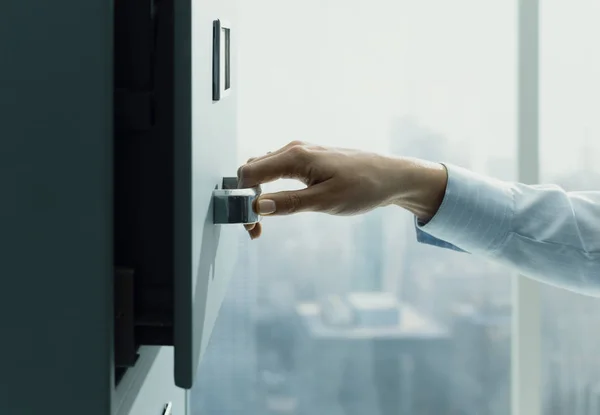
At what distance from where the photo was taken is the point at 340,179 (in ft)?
2.34

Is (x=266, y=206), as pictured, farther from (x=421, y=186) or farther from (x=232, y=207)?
(x=421, y=186)

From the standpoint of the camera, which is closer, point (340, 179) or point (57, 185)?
point (57, 185)

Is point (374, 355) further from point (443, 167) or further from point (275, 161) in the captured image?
point (275, 161)

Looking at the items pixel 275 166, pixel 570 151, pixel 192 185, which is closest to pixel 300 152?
pixel 275 166

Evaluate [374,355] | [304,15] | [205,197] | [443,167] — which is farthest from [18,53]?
[374,355]

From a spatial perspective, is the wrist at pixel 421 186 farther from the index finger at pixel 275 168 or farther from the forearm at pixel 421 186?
the index finger at pixel 275 168

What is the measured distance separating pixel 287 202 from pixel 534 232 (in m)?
0.42

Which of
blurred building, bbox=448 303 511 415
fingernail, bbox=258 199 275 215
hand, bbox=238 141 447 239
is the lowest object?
blurred building, bbox=448 303 511 415

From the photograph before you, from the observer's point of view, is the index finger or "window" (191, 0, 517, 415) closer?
the index finger

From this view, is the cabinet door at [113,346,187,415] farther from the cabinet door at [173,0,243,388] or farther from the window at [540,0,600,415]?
the window at [540,0,600,415]

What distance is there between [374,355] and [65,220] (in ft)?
3.89

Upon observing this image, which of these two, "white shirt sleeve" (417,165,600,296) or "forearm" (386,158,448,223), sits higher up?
"forearm" (386,158,448,223)

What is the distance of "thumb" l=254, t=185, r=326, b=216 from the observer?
576 mm

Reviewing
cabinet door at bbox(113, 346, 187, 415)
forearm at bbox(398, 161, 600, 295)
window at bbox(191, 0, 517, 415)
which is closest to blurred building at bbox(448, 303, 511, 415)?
window at bbox(191, 0, 517, 415)
